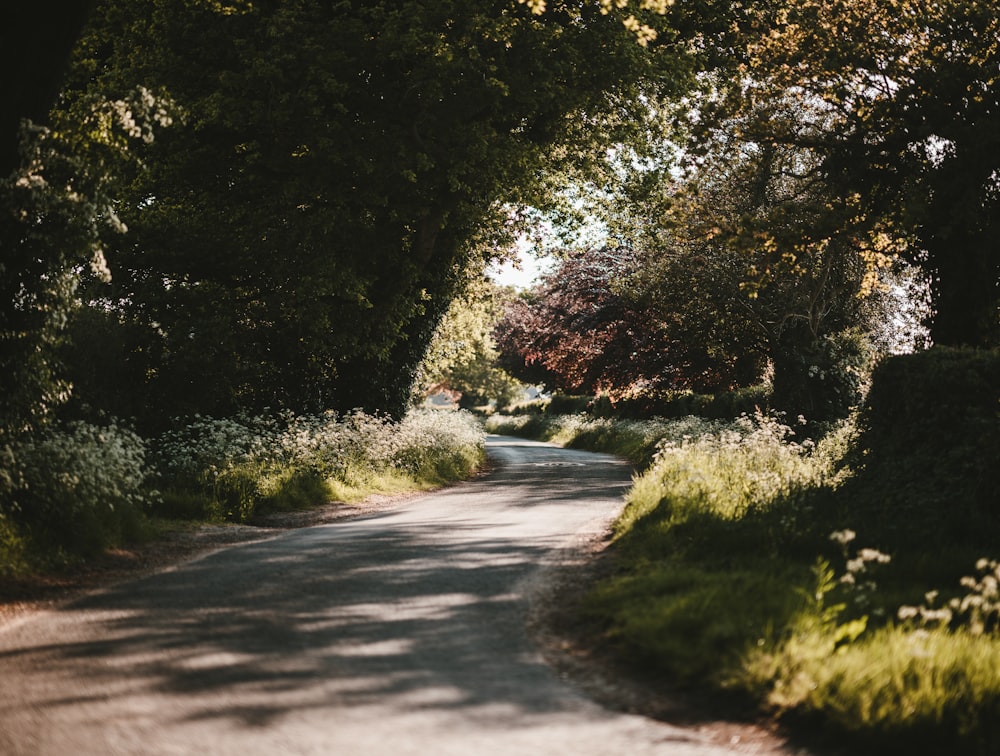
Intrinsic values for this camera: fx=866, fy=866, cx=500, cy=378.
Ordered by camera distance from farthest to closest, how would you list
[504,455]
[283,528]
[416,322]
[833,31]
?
[504,455]
[416,322]
[833,31]
[283,528]

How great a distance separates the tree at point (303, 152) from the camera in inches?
669

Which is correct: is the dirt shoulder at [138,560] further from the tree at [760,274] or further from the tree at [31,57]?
the tree at [760,274]

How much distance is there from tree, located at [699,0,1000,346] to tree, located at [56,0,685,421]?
2.98 metres

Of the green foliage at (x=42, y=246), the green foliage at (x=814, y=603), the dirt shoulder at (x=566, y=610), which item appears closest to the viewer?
the green foliage at (x=814, y=603)

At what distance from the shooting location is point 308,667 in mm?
5738

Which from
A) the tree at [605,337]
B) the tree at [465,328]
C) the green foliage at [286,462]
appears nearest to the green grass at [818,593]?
the green foliage at [286,462]

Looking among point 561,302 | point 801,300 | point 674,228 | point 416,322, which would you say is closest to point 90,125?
point 416,322

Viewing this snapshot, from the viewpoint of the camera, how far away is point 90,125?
9.77 meters

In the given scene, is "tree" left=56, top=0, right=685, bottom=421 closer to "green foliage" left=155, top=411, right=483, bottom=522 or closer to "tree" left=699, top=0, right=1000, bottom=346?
"green foliage" left=155, top=411, right=483, bottom=522

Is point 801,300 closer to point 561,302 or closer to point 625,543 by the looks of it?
point 561,302

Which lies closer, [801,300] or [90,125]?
[90,125]

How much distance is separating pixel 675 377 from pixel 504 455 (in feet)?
23.9

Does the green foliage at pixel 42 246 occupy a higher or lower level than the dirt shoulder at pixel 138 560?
higher

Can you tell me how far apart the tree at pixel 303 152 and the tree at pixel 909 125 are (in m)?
2.98
